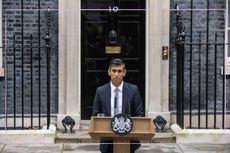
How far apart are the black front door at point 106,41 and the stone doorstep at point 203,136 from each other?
4.97 ft

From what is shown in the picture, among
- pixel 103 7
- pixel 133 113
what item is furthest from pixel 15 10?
pixel 133 113

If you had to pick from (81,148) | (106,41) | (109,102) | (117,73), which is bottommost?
(81,148)

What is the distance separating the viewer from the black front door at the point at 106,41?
11.8m

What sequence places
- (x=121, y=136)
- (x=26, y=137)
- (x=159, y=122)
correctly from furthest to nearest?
(x=159, y=122), (x=26, y=137), (x=121, y=136)

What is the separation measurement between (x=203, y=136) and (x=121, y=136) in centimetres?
405

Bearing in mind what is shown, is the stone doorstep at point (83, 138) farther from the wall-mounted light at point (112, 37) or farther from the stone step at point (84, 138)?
the wall-mounted light at point (112, 37)

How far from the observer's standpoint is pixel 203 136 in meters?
10.7

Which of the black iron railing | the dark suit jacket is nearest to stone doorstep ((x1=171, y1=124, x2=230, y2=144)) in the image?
the black iron railing

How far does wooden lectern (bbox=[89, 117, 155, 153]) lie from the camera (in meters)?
6.88

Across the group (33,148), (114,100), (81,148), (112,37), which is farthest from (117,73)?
(112,37)

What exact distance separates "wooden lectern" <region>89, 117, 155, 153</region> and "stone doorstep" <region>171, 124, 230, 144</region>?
3820 mm

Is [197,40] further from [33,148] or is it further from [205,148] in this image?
[33,148]

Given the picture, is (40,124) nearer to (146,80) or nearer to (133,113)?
(146,80)

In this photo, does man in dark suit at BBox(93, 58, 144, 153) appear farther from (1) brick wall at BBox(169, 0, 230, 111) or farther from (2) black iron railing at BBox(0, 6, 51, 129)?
(1) brick wall at BBox(169, 0, 230, 111)
